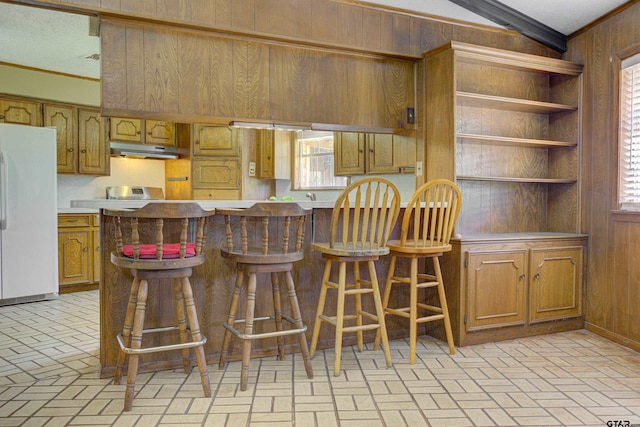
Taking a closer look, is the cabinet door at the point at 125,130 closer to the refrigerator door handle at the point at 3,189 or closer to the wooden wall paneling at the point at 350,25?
the refrigerator door handle at the point at 3,189

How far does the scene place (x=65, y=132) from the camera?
17.2ft

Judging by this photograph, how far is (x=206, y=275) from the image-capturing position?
9.27ft

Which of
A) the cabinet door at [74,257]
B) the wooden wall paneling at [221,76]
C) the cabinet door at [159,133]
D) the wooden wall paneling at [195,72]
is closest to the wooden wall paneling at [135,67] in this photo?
the wooden wall paneling at [195,72]

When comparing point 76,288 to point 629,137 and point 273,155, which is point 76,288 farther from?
point 629,137

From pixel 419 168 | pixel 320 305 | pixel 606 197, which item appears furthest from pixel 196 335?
pixel 606 197

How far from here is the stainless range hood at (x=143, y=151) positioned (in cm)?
561

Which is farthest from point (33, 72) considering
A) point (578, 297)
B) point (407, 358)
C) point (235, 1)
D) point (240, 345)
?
point (578, 297)

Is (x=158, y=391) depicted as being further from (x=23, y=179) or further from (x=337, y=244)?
(x=23, y=179)

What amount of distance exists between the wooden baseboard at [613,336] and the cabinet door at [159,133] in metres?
5.04

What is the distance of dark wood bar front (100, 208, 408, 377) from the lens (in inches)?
103

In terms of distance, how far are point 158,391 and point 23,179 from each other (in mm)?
3144

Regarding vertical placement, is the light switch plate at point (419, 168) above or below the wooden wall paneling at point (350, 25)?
below

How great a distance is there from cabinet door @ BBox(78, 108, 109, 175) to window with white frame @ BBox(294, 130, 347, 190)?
91.1 inches

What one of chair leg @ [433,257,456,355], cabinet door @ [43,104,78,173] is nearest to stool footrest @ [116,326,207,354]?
chair leg @ [433,257,456,355]
